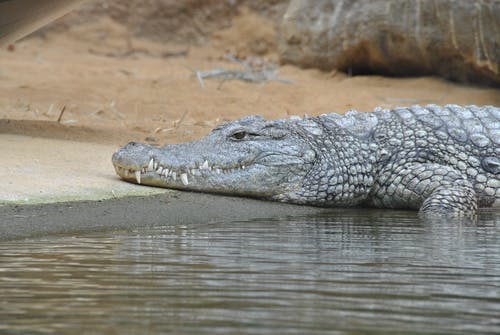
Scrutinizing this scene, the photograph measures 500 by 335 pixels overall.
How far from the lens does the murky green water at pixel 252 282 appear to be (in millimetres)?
3381

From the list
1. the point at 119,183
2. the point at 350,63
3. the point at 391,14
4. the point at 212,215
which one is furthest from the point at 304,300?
the point at 350,63

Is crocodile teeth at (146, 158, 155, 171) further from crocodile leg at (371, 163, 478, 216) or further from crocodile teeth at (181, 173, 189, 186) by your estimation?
crocodile leg at (371, 163, 478, 216)

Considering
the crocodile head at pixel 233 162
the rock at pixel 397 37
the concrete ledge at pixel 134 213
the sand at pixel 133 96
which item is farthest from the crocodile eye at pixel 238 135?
the rock at pixel 397 37

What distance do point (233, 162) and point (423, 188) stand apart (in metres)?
1.43

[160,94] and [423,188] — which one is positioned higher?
[160,94]

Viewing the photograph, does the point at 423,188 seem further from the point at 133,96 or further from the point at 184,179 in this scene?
the point at 133,96

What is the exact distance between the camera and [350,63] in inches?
520

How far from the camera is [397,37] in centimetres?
1218

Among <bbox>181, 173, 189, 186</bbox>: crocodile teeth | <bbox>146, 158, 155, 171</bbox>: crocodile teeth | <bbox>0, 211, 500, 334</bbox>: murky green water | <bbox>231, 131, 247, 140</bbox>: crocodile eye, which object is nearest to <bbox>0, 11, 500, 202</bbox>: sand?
<bbox>146, 158, 155, 171</bbox>: crocodile teeth

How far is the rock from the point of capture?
11.2 m

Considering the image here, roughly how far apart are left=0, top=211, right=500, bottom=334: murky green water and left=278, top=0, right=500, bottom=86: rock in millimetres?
5628

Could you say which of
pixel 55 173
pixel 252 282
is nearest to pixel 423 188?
pixel 55 173

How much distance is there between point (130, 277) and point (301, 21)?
9787 mm

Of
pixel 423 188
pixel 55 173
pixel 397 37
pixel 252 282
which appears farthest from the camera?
pixel 397 37
